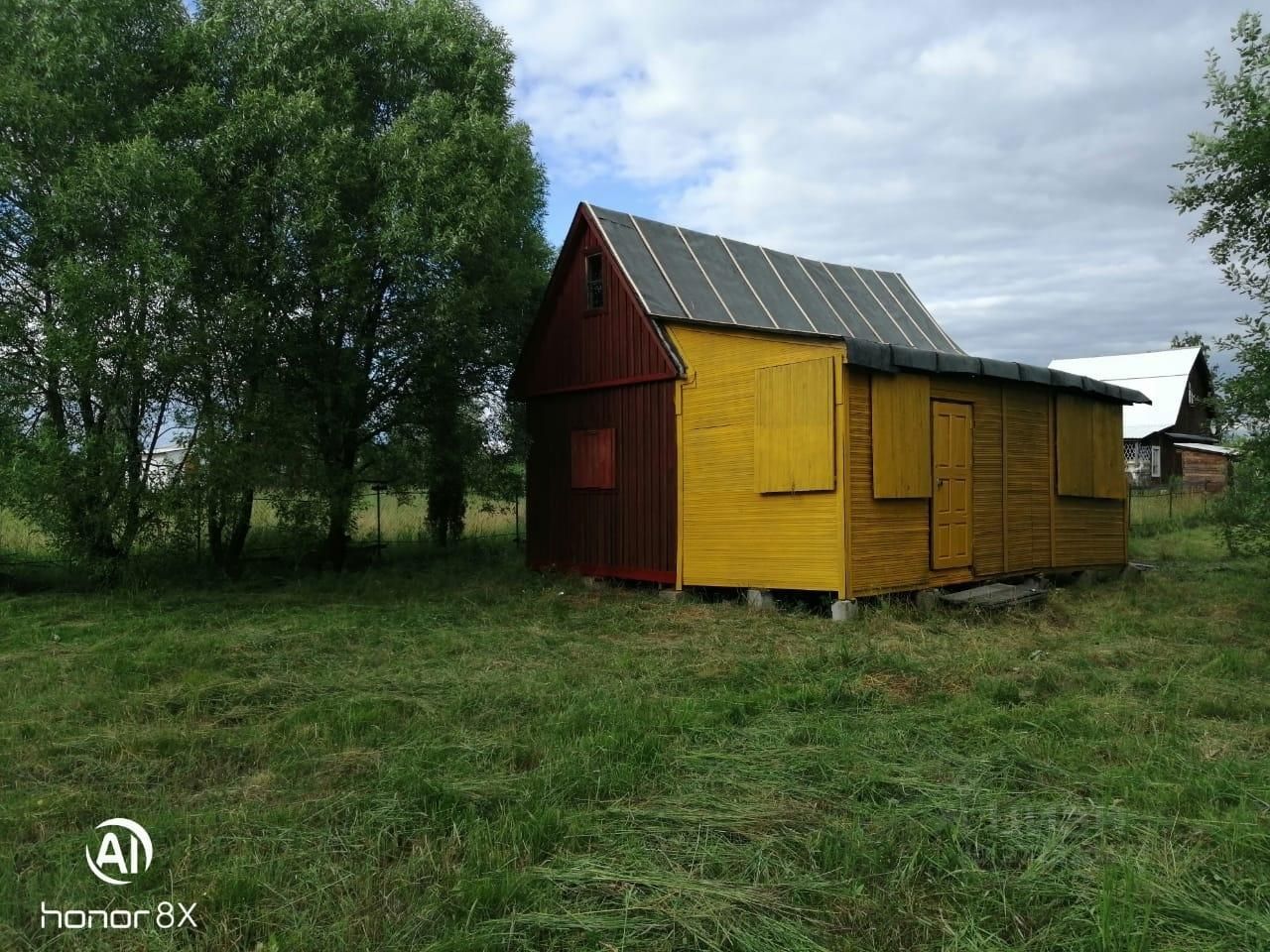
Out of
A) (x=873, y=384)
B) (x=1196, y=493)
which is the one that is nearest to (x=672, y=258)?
(x=873, y=384)

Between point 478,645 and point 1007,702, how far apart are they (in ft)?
15.9

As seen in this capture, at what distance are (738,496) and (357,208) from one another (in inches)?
291

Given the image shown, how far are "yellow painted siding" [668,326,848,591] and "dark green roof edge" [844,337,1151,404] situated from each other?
35cm

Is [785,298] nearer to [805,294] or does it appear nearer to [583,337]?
[805,294]

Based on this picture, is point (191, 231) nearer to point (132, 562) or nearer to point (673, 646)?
point (132, 562)

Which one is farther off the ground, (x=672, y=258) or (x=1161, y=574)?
(x=672, y=258)

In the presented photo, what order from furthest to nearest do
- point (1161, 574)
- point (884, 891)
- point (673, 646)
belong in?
point (1161, 574) → point (673, 646) → point (884, 891)

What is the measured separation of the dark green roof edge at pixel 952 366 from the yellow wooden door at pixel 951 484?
0.51 meters

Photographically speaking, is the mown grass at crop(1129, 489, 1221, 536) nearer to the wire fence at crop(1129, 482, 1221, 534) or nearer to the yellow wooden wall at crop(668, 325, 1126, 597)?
the wire fence at crop(1129, 482, 1221, 534)

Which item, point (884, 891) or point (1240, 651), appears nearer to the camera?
point (884, 891)

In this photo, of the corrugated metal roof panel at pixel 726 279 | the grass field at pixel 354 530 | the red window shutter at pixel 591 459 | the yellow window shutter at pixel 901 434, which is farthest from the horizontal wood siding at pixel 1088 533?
the grass field at pixel 354 530

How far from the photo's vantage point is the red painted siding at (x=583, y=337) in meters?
13.1

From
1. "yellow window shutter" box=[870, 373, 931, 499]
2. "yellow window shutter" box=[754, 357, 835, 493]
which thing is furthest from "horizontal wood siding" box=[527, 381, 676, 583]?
"yellow window shutter" box=[870, 373, 931, 499]

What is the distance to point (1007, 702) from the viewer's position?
243 inches
